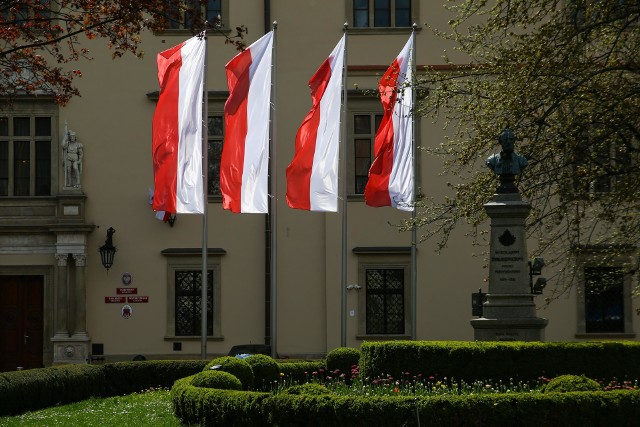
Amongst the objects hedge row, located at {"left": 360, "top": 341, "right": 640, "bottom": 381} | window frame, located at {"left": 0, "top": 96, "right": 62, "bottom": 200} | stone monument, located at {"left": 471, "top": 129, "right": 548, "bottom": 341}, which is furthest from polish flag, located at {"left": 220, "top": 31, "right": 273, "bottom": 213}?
window frame, located at {"left": 0, "top": 96, "right": 62, "bottom": 200}

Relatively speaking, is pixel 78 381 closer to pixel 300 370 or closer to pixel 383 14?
pixel 300 370

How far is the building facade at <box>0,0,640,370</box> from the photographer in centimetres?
3098

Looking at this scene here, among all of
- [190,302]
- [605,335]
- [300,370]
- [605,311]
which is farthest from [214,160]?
[300,370]

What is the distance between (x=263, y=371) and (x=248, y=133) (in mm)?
7180

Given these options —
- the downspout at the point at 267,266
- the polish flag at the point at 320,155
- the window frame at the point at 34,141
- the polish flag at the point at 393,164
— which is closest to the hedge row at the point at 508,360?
the polish flag at the point at 320,155

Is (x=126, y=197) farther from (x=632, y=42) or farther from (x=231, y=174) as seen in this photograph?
(x=632, y=42)

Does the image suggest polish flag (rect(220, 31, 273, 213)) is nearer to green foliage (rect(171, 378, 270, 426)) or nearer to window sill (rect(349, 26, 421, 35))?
window sill (rect(349, 26, 421, 35))

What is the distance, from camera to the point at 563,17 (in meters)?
19.7

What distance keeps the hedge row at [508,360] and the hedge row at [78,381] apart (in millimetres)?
6028

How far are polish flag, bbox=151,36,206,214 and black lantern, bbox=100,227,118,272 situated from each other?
6540mm

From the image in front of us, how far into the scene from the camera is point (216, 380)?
616 inches

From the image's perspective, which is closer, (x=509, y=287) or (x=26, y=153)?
(x=509, y=287)

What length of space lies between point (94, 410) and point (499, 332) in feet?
20.4

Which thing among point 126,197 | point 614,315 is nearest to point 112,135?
point 126,197
